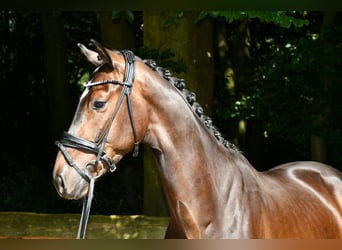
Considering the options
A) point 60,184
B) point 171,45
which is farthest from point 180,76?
point 60,184

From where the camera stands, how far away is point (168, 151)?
9.55ft

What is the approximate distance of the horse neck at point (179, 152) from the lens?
290 cm

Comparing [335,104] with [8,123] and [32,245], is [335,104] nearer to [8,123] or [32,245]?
[8,123]

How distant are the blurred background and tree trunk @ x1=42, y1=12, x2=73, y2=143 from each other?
0.01 m

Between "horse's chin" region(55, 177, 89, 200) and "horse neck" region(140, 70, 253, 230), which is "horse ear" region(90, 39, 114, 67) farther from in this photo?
"horse's chin" region(55, 177, 89, 200)

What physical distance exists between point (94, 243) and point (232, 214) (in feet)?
6.81

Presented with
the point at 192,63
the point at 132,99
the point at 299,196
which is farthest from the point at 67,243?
the point at 192,63

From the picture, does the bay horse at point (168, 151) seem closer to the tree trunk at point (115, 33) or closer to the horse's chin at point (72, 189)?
the horse's chin at point (72, 189)

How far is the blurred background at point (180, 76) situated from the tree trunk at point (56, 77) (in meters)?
0.01

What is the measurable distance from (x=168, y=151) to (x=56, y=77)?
21.3 ft

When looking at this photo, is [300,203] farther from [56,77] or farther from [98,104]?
[56,77]

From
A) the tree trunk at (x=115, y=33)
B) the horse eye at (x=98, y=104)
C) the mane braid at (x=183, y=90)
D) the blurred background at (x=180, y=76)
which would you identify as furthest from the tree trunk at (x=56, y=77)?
the horse eye at (x=98, y=104)

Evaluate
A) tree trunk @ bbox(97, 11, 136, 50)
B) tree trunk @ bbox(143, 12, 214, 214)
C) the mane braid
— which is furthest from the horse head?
tree trunk @ bbox(97, 11, 136, 50)

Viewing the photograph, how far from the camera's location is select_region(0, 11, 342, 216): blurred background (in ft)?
24.1
